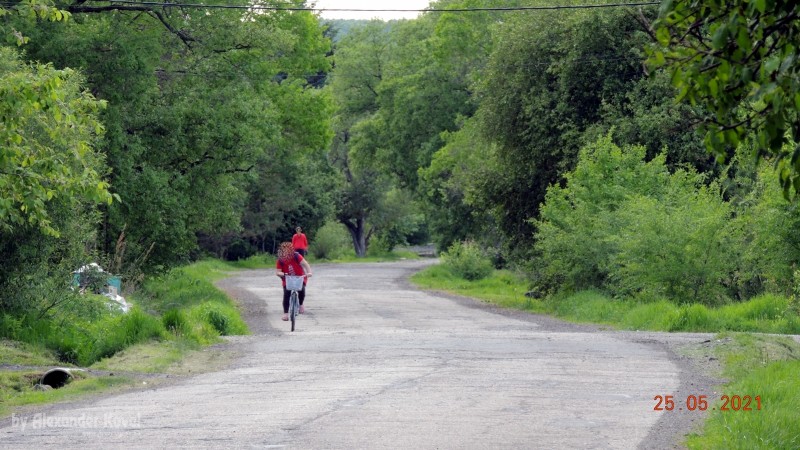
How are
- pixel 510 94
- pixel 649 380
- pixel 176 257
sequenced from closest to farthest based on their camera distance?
1. pixel 649 380
2. pixel 176 257
3. pixel 510 94

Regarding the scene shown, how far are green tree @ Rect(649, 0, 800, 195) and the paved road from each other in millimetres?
3657

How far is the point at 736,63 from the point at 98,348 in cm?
1325

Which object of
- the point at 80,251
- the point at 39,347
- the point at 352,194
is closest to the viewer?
the point at 39,347

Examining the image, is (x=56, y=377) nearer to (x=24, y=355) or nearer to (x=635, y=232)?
(x=24, y=355)

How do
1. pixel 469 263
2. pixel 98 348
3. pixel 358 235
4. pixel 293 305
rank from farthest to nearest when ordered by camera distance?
pixel 358 235 → pixel 469 263 → pixel 293 305 → pixel 98 348

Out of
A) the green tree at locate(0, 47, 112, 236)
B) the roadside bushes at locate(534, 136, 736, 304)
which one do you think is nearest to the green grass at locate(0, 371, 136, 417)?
the green tree at locate(0, 47, 112, 236)

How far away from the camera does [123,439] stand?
909cm

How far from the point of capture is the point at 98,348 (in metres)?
17.0

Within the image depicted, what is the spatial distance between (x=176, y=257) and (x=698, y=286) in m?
14.5

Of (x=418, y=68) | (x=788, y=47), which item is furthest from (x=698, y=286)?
(x=418, y=68)

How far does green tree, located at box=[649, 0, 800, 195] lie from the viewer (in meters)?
5.28

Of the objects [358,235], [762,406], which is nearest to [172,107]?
[762,406]

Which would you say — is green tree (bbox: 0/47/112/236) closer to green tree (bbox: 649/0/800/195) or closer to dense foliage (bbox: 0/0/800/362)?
dense foliage (bbox: 0/0/800/362)

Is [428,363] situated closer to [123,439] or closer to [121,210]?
[123,439]
